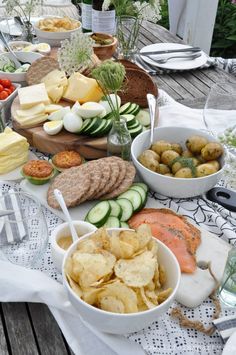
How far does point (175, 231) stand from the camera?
1.17 m

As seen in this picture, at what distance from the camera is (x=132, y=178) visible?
1329mm

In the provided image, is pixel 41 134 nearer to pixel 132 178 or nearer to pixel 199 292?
pixel 132 178

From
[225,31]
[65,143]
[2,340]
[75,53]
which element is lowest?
[225,31]

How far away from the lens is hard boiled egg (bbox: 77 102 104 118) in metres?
1.51

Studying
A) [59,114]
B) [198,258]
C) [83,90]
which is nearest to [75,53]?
[83,90]

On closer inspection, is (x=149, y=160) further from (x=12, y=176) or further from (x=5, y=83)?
(x=5, y=83)

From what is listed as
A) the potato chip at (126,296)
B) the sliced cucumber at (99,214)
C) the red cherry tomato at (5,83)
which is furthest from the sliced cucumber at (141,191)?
the red cherry tomato at (5,83)

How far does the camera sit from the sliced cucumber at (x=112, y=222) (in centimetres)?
118

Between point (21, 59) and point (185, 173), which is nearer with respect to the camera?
point (185, 173)

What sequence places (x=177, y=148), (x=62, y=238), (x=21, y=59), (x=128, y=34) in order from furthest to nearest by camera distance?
(x=128, y=34), (x=21, y=59), (x=177, y=148), (x=62, y=238)

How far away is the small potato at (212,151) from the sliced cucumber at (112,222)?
0.37 meters

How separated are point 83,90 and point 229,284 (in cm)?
90

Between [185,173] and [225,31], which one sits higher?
[185,173]

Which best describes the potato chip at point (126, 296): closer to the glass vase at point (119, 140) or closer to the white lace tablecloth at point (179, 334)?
the white lace tablecloth at point (179, 334)
